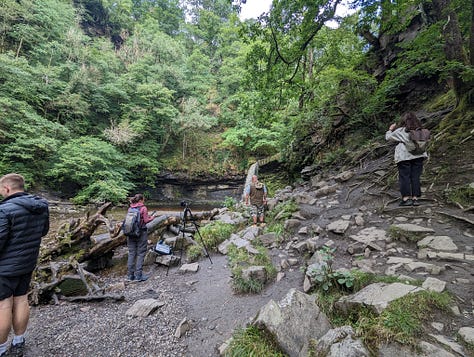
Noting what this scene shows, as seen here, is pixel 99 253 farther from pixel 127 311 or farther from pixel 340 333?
pixel 340 333

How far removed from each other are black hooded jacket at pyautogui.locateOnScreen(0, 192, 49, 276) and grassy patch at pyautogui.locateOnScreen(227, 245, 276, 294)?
2.91 meters

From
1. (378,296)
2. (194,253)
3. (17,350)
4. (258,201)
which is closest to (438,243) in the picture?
(378,296)

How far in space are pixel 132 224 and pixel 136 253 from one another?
929mm

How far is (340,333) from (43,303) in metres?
5.33

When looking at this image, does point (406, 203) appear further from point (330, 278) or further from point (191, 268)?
point (191, 268)

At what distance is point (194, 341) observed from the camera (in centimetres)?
271

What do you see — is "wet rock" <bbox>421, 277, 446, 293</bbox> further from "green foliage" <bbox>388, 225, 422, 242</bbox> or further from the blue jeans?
the blue jeans

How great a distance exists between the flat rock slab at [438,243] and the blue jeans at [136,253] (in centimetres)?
560

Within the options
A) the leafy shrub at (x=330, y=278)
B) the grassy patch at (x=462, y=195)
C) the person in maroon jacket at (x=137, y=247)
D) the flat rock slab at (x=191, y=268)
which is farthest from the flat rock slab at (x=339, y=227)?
the person in maroon jacket at (x=137, y=247)

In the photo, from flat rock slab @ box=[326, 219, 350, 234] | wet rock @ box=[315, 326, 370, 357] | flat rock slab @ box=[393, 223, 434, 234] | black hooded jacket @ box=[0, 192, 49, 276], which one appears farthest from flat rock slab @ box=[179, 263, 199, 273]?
flat rock slab @ box=[393, 223, 434, 234]

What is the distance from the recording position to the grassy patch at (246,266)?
3.53 meters

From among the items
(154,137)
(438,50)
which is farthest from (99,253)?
(154,137)

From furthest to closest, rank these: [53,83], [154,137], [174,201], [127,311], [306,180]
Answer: [154,137] → [174,201] → [53,83] → [306,180] → [127,311]

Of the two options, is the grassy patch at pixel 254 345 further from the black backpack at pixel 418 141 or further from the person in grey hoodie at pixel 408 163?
the black backpack at pixel 418 141
